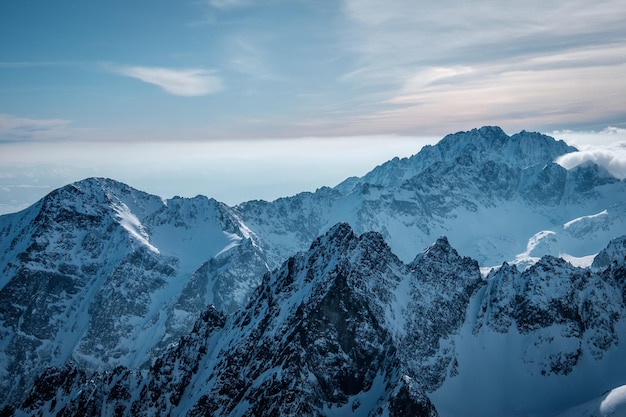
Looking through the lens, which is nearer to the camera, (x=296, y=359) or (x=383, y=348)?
(x=296, y=359)

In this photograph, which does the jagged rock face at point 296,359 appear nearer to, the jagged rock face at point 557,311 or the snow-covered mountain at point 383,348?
the snow-covered mountain at point 383,348

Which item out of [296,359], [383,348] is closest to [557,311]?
[383,348]

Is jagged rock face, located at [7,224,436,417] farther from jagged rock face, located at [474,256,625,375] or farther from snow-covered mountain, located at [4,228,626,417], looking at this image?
jagged rock face, located at [474,256,625,375]

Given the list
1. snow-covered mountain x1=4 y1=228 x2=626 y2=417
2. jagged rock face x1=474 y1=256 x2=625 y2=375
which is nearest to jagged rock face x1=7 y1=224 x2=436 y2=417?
snow-covered mountain x1=4 y1=228 x2=626 y2=417

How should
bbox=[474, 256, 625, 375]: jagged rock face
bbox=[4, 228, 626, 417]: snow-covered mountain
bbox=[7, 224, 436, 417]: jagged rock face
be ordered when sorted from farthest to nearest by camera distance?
bbox=[474, 256, 625, 375]: jagged rock face, bbox=[4, 228, 626, 417]: snow-covered mountain, bbox=[7, 224, 436, 417]: jagged rock face

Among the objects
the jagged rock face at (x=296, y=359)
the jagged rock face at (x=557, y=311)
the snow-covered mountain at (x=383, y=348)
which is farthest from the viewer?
the jagged rock face at (x=557, y=311)

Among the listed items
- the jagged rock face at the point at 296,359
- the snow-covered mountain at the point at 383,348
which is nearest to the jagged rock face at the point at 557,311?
the snow-covered mountain at the point at 383,348

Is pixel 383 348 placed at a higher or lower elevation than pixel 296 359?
lower

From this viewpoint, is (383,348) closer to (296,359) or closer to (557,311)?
(296,359)

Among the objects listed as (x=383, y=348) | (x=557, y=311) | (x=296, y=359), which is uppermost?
(x=296, y=359)

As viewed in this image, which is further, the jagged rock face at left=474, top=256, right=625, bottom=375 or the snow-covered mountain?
the jagged rock face at left=474, top=256, right=625, bottom=375
